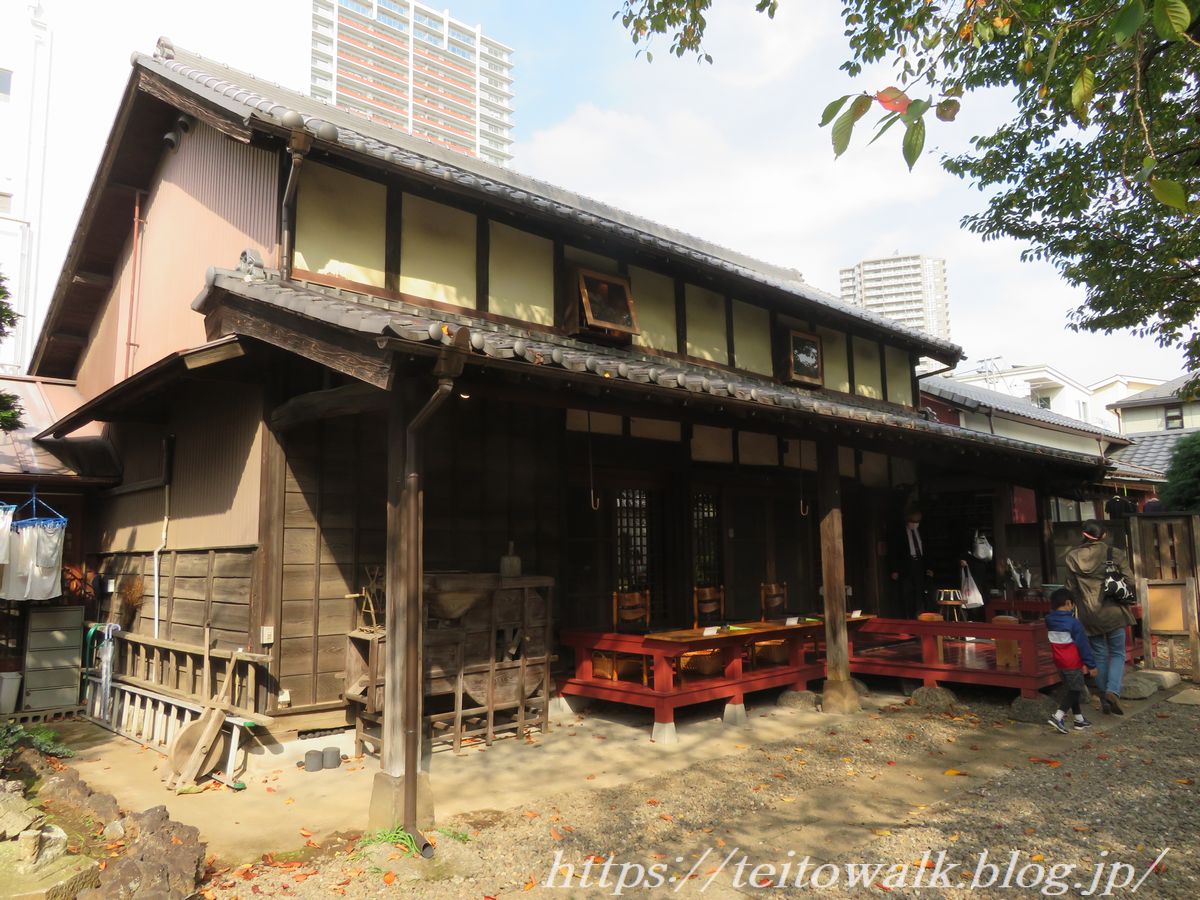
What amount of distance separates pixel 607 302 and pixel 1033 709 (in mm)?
6589

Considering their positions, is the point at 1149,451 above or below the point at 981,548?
above

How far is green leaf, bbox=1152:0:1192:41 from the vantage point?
2.29m

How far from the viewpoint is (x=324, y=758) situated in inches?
272

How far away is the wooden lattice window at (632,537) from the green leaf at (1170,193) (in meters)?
7.87

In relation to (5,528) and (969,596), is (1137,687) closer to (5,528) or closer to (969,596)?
(969,596)

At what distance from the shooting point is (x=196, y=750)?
6703 mm

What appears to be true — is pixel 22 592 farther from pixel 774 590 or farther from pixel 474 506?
pixel 774 590

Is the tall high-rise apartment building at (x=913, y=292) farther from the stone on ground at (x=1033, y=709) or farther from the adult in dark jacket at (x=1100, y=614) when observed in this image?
the stone on ground at (x=1033, y=709)

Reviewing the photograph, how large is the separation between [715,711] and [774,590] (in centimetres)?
278

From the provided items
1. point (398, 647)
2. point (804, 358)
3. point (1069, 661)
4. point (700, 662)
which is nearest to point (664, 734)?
point (700, 662)

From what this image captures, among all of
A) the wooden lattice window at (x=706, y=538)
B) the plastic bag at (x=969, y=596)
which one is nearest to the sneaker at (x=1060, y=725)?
the plastic bag at (x=969, y=596)

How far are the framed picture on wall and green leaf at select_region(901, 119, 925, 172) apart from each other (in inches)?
396

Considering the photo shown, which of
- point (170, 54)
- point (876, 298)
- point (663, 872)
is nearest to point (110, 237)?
point (170, 54)

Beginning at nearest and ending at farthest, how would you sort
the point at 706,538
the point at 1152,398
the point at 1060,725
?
the point at 1060,725 < the point at 706,538 < the point at 1152,398
